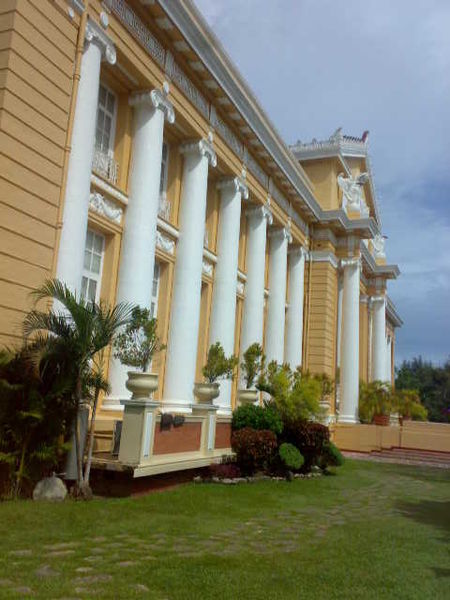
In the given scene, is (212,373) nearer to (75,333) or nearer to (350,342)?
(75,333)

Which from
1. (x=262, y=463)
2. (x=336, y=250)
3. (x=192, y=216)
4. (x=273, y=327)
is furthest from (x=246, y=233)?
(x=262, y=463)

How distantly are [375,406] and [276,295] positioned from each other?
8273 mm

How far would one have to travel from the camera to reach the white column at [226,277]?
1669 cm

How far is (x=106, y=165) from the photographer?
12.6 meters

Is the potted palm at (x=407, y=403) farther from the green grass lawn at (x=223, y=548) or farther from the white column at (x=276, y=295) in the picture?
the green grass lawn at (x=223, y=548)

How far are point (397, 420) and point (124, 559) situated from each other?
2566 cm

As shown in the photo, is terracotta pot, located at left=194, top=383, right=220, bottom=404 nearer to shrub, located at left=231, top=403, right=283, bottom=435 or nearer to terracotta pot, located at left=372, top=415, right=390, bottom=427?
shrub, located at left=231, top=403, right=283, bottom=435

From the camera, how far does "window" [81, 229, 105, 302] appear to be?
1218 centimetres

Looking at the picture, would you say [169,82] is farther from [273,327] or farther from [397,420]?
[397,420]

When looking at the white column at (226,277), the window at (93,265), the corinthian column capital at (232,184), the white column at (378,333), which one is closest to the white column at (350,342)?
the white column at (378,333)

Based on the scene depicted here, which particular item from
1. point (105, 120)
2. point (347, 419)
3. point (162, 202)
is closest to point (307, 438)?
point (162, 202)

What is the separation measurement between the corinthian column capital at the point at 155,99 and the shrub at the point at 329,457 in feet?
27.3

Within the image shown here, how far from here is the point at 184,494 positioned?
9.56m

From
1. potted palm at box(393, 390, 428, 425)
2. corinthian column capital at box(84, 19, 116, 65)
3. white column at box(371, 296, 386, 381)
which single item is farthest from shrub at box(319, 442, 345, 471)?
white column at box(371, 296, 386, 381)
